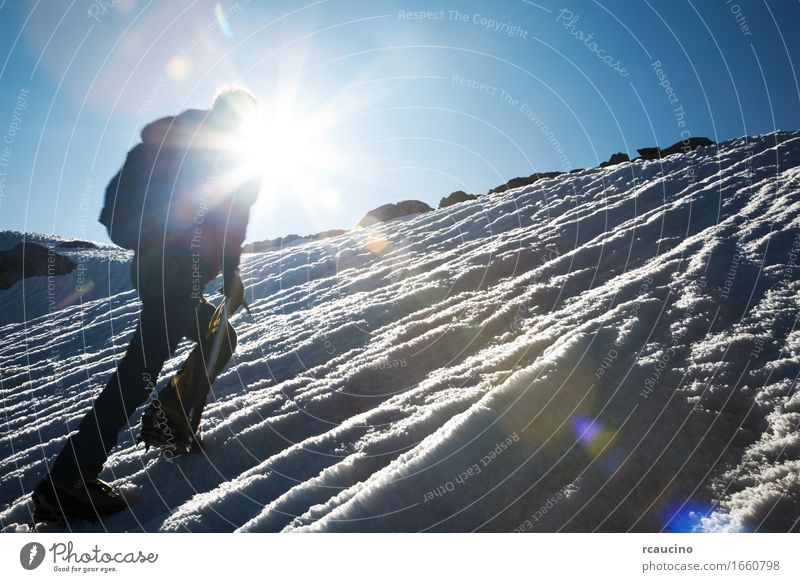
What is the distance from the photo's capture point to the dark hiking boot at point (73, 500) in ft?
7.43

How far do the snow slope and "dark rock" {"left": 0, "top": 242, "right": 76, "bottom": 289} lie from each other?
50.3 feet

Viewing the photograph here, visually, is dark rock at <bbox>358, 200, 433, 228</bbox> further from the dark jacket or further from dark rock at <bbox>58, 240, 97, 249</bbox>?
the dark jacket

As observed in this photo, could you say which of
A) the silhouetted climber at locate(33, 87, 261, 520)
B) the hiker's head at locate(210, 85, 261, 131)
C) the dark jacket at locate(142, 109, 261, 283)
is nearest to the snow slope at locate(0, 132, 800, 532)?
the silhouetted climber at locate(33, 87, 261, 520)

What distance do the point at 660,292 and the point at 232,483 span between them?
3.32m

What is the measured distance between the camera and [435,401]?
2.88 m

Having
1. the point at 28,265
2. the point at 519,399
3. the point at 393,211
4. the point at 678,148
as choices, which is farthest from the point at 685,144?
the point at 28,265

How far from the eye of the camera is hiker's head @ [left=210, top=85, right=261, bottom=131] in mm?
2568

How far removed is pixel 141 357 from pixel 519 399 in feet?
6.73

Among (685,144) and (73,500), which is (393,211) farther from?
(73,500)

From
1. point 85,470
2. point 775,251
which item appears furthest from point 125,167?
point 775,251

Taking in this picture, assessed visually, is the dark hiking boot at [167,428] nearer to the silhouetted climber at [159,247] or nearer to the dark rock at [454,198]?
the silhouetted climber at [159,247]

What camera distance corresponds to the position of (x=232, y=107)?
2.61m
